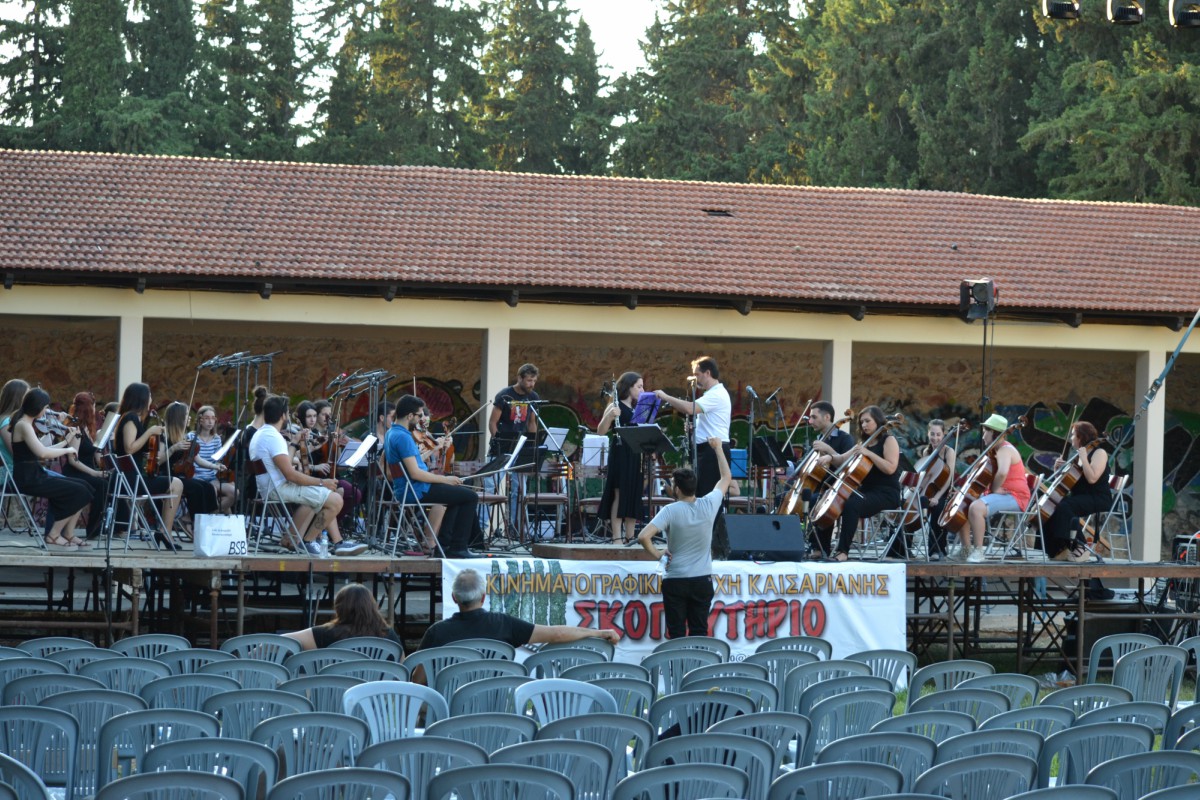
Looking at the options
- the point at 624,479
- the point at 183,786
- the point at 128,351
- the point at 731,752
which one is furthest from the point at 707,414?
the point at 183,786

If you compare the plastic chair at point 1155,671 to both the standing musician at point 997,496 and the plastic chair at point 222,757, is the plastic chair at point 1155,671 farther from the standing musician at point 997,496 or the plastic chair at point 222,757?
the plastic chair at point 222,757

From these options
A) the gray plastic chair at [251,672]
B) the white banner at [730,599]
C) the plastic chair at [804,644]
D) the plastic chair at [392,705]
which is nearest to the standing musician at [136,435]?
the white banner at [730,599]

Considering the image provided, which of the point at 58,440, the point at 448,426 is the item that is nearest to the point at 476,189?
the point at 448,426

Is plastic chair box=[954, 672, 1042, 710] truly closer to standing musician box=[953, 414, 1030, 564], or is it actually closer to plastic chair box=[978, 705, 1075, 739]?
plastic chair box=[978, 705, 1075, 739]

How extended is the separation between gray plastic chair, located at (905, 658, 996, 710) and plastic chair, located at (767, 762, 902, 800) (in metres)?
2.65

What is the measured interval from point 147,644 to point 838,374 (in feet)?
36.8

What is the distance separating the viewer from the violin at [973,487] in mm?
13016

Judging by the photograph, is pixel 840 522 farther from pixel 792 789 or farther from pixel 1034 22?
pixel 1034 22

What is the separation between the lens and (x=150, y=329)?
18.9m

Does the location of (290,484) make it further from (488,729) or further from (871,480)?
(488,729)

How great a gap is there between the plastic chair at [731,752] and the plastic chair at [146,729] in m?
1.67

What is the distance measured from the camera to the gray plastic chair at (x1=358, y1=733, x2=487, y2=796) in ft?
17.7

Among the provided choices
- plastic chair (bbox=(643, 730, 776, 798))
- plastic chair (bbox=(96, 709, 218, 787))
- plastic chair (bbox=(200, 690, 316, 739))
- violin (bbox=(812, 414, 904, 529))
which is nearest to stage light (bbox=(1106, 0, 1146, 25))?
violin (bbox=(812, 414, 904, 529))

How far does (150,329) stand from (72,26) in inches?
690
